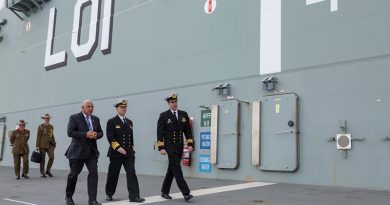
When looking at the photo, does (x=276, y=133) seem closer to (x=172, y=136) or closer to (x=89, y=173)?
(x=172, y=136)

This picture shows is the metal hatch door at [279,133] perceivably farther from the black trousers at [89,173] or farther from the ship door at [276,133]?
the black trousers at [89,173]

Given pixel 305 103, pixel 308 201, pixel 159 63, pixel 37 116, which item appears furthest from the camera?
pixel 37 116

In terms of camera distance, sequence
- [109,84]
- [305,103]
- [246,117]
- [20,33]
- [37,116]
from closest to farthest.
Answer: [305,103], [246,117], [109,84], [37,116], [20,33]

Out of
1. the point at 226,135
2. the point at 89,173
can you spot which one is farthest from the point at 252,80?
the point at 89,173

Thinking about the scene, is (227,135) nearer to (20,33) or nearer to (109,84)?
(109,84)

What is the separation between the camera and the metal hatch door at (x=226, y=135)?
384 inches

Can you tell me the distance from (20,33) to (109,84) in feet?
28.3

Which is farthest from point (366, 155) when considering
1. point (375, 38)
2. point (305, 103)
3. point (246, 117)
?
point (246, 117)

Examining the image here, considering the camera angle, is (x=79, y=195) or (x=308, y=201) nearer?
(x=308, y=201)

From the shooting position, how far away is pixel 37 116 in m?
17.6

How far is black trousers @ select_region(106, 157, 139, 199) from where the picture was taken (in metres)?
6.39

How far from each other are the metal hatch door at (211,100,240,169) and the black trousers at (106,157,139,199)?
3.66 m

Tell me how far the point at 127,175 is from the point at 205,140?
4.26 meters

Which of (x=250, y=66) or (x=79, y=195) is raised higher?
(x=250, y=66)
